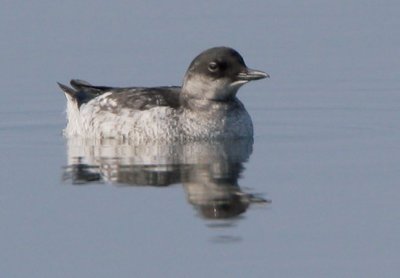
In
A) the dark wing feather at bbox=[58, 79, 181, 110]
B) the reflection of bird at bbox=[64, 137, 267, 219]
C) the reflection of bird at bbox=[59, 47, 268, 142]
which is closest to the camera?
the reflection of bird at bbox=[64, 137, 267, 219]

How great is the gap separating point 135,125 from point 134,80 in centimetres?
362

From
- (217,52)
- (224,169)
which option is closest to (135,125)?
(217,52)

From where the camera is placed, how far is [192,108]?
78.2 ft

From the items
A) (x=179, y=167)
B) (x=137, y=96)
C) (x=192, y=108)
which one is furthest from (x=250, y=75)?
(x=179, y=167)

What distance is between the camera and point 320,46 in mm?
29297

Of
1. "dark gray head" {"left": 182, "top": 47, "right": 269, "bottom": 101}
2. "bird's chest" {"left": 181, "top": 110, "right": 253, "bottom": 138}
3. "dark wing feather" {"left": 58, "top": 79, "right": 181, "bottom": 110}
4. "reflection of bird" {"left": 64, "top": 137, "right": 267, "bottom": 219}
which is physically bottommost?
"reflection of bird" {"left": 64, "top": 137, "right": 267, "bottom": 219}

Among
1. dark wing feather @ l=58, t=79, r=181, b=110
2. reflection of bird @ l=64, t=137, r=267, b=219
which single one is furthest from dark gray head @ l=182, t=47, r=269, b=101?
reflection of bird @ l=64, t=137, r=267, b=219

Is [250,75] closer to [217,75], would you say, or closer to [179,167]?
[217,75]

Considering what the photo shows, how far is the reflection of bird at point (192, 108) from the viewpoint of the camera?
23547mm

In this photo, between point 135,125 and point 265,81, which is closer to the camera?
point 135,125

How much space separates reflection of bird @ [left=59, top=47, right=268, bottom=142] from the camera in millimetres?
23547

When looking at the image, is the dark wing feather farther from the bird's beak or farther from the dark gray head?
the bird's beak

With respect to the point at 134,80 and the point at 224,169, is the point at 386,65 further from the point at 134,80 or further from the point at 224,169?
the point at 224,169

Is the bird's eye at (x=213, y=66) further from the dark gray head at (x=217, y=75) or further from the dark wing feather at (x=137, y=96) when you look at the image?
the dark wing feather at (x=137, y=96)
